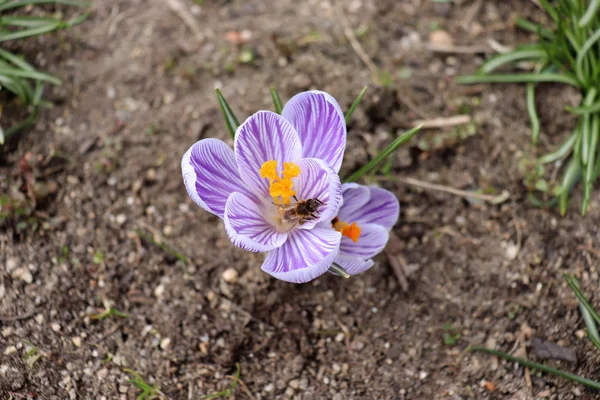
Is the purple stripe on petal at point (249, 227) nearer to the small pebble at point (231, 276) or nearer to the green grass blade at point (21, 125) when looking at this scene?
the small pebble at point (231, 276)

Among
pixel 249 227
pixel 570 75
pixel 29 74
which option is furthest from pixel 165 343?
pixel 570 75

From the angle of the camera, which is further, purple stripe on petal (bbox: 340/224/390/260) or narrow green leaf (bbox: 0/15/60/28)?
narrow green leaf (bbox: 0/15/60/28)

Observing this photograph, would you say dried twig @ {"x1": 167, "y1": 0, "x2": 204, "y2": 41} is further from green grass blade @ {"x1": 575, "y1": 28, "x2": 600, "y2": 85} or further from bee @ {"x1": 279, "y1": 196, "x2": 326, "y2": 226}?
green grass blade @ {"x1": 575, "y1": 28, "x2": 600, "y2": 85}

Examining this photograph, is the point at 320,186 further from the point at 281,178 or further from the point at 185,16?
the point at 185,16

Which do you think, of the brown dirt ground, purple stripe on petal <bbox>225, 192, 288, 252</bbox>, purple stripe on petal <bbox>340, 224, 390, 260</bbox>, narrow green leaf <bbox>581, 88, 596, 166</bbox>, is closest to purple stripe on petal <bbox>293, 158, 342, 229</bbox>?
purple stripe on petal <bbox>225, 192, 288, 252</bbox>

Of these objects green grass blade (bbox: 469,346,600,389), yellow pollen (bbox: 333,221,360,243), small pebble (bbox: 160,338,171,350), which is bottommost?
green grass blade (bbox: 469,346,600,389)

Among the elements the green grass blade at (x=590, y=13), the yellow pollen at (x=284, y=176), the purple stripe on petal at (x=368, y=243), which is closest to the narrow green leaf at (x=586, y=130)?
the green grass blade at (x=590, y=13)

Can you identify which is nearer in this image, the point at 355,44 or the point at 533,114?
the point at 533,114

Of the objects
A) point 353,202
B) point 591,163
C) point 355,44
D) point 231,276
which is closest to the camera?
point 353,202
